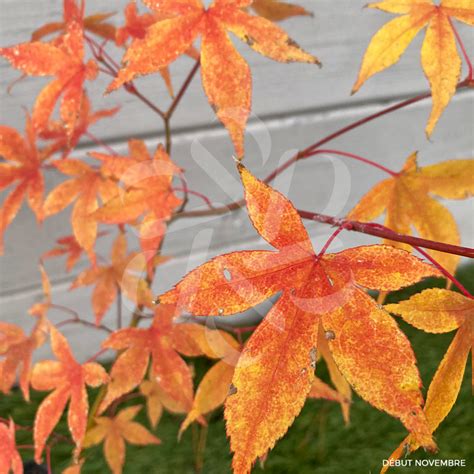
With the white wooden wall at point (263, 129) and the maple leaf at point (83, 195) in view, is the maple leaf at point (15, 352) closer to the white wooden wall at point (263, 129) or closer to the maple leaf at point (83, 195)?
the maple leaf at point (83, 195)

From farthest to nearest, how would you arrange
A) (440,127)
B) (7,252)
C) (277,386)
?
(440,127)
(7,252)
(277,386)

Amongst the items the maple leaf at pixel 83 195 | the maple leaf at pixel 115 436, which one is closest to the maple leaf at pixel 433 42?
the maple leaf at pixel 83 195

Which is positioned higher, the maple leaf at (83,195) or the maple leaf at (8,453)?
the maple leaf at (83,195)

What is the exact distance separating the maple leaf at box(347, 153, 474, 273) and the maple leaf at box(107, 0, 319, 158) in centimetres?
12

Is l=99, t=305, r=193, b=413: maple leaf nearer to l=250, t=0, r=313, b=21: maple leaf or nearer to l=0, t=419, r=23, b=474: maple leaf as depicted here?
l=0, t=419, r=23, b=474: maple leaf

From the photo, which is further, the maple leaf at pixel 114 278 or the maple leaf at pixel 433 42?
the maple leaf at pixel 114 278

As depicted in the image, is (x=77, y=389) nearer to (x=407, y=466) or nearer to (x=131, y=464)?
(x=131, y=464)

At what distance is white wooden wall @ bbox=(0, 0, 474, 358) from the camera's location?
2.64ft

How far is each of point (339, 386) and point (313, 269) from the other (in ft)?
0.87

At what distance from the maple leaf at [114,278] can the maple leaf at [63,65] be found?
205mm

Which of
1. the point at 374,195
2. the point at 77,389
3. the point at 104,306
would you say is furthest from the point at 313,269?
the point at 104,306

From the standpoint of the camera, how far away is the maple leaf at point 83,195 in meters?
0.55

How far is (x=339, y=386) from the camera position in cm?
52

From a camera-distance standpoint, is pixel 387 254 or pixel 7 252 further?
pixel 7 252
